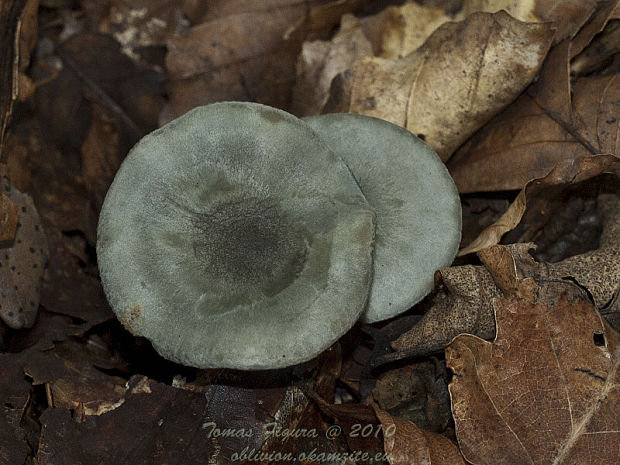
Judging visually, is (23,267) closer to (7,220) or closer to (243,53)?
(7,220)

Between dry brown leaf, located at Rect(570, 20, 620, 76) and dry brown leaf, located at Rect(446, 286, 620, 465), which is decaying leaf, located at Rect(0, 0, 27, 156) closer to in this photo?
dry brown leaf, located at Rect(446, 286, 620, 465)

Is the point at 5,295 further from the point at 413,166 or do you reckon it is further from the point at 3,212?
the point at 413,166

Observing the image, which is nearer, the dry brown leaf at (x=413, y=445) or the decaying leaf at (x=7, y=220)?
the dry brown leaf at (x=413, y=445)

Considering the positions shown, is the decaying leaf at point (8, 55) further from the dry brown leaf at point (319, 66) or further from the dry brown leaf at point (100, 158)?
the dry brown leaf at point (319, 66)

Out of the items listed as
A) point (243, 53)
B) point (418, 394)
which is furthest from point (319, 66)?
point (418, 394)

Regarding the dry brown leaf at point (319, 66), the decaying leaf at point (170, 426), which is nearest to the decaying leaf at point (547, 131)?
the dry brown leaf at point (319, 66)

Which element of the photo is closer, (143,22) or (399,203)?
(399,203)

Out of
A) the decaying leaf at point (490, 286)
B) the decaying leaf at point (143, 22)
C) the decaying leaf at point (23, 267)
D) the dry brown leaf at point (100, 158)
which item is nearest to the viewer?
the decaying leaf at point (490, 286)

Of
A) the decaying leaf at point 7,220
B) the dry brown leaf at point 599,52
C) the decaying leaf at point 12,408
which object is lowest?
the decaying leaf at point 12,408
